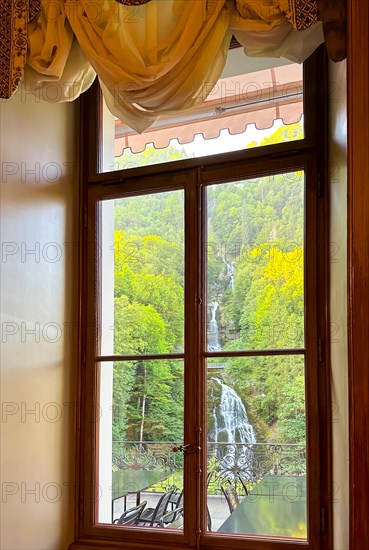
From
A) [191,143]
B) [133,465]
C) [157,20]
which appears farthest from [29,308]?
[157,20]

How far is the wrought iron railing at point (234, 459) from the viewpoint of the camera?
90.4 inches

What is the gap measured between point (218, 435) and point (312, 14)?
153cm

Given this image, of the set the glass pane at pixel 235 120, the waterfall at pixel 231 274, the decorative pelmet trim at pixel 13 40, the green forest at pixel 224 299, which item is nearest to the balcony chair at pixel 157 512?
the green forest at pixel 224 299

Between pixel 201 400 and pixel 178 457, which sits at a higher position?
pixel 201 400

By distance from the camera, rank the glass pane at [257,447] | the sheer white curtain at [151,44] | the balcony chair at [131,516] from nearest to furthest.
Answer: the sheer white curtain at [151,44] < the glass pane at [257,447] < the balcony chair at [131,516]

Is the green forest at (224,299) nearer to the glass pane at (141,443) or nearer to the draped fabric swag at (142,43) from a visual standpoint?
the glass pane at (141,443)

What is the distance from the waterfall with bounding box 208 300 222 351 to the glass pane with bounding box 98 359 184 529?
0.51 feet

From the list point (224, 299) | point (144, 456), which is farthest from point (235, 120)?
point (144, 456)

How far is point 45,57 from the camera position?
209 cm

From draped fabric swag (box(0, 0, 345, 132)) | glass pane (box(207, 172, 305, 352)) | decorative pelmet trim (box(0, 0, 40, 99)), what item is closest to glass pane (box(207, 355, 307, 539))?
glass pane (box(207, 172, 305, 352))

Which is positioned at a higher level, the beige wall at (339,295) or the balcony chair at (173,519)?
the beige wall at (339,295)

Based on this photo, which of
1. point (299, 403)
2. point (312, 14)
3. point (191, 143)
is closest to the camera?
point (312, 14)

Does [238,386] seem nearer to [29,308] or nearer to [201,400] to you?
[201,400]

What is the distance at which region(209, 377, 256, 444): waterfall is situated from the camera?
93.5 inches
